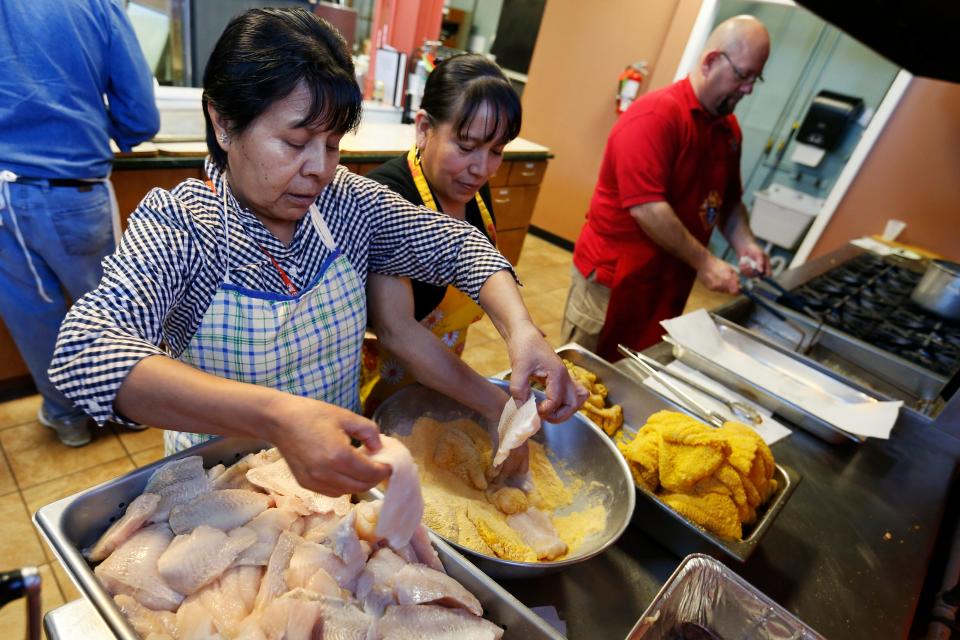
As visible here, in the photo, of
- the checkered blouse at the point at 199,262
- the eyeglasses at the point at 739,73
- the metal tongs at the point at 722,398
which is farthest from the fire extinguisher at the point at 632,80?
the checkered blouse at the point at 199,262

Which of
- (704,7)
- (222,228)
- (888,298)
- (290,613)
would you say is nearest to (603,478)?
(290,613)

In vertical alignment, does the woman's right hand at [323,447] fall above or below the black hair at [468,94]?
below

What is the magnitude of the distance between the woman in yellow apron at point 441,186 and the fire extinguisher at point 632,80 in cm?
407

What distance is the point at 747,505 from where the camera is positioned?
3.69 ft

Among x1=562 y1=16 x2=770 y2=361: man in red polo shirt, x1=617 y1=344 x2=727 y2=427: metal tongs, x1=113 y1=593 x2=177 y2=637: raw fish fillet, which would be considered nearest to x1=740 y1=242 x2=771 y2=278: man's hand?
x1=562 y1=16 x2=770 y2=361: man in red polo shirt

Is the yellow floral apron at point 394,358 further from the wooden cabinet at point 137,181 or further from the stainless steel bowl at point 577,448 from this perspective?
the wooden cabinet at point 137,181

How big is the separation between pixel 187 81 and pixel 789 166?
5.42 metres

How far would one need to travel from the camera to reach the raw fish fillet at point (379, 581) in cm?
77

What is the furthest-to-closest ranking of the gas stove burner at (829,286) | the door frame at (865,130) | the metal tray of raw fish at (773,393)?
the door frame at (865,130)
the gas stove burner at (829,286)
the metal tray of raw fish at (773,393)

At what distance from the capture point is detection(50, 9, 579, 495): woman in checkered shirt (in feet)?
2.19

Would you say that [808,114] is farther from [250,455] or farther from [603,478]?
[250,455]

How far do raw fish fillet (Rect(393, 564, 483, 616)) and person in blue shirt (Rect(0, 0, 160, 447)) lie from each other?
196cm

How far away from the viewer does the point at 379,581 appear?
79 centimetres

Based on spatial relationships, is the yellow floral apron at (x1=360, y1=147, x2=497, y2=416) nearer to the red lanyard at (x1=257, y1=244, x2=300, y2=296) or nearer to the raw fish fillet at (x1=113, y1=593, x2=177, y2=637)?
the red lanyard at (x1=257, y1=244, x2=300, y2=296)
